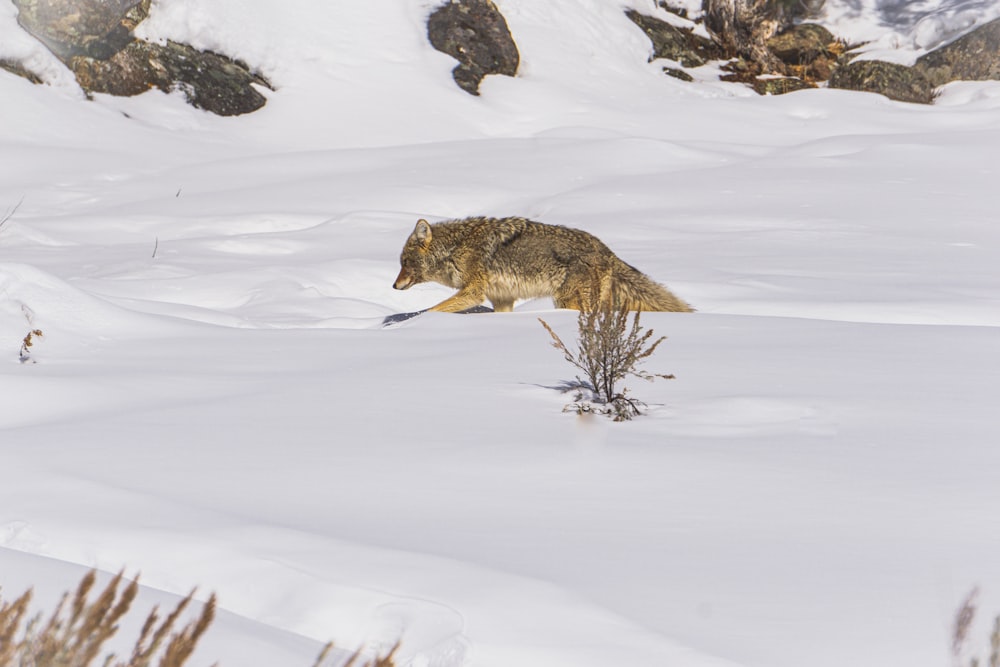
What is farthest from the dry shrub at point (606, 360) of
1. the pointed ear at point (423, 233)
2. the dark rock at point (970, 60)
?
the dark rock at point (970, 60)

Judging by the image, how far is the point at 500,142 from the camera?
15547 millimetres

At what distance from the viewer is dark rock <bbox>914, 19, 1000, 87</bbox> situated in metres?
22.0

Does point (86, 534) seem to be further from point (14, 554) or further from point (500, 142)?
point (500, 142)

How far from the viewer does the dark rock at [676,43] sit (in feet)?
78.3

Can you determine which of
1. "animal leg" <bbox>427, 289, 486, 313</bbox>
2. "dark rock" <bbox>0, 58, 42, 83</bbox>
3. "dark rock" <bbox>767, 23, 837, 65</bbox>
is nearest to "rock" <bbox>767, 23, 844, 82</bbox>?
"dark rock" <bbox>767, 23, 837, 65</bbox>

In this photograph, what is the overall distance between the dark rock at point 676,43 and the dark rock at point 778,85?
175 cm

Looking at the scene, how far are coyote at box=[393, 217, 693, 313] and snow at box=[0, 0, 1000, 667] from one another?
1.28ft

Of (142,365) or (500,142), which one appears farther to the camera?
(500,142)

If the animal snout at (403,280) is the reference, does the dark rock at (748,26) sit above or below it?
above

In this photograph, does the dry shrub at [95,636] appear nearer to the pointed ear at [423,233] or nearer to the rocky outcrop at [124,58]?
the pointed ear at [423,233]

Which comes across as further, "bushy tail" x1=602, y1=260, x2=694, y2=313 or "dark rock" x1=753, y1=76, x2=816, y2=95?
"dark rock" x1=753, y1=76, x2=816, y2=95

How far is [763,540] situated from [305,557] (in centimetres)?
105

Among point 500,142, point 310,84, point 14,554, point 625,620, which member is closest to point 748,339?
point 625,620

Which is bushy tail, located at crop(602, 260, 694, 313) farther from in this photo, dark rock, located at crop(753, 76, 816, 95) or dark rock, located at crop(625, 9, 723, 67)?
dark rock, located at crop(625, 9, 723, 67)
